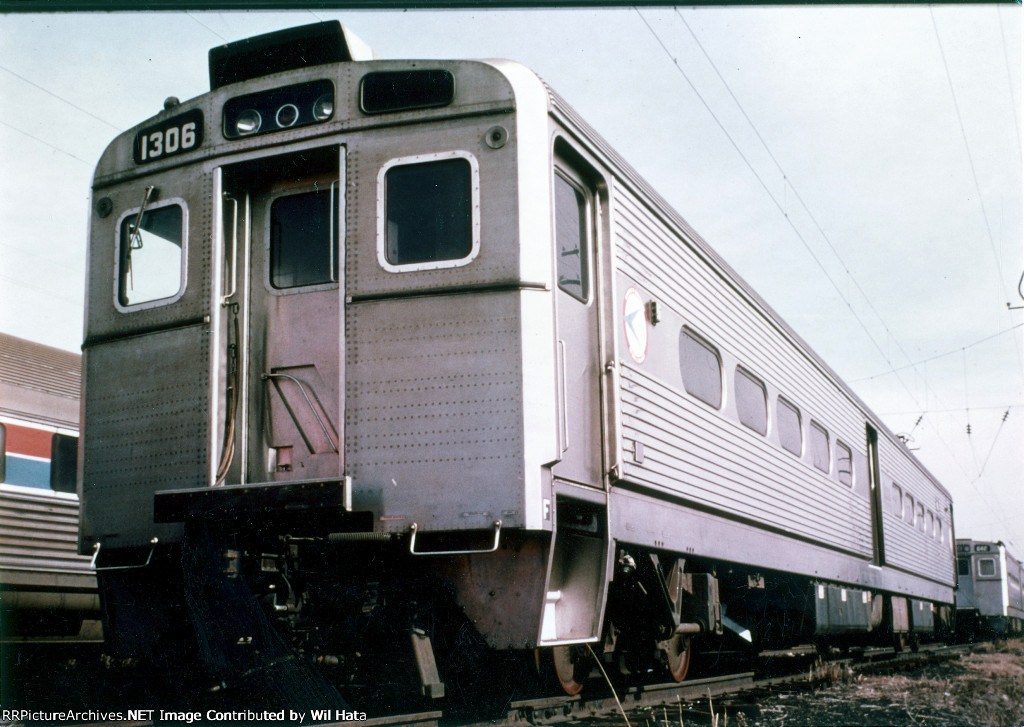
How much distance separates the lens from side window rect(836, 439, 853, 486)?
13.4 m

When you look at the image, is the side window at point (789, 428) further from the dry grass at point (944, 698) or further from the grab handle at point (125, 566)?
the grab handle at point (125, 566)

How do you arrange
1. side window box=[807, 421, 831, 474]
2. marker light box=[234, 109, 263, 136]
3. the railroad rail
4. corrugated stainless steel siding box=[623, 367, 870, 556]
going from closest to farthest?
the railroad rail < marker light box=[234, 109, 263, 136] < corrugated stainless steel siding box=[623, 367, 870, 556] < side window box=[807, 421, 831, 474]

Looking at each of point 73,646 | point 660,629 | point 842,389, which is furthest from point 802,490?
point 73,646

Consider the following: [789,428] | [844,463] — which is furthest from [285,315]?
[844,463]

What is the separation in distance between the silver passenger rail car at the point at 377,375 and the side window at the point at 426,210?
0.5 inches

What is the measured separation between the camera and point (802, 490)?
1102cm

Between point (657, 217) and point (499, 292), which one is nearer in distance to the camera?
point (499, 292)

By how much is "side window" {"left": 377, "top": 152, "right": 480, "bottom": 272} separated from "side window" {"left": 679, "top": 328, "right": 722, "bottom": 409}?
264 centimetres

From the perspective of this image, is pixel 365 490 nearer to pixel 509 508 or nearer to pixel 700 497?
pixel 509 508

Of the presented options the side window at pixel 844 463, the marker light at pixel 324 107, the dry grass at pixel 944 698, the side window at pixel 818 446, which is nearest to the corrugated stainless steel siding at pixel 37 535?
the marker light at pixel 324 107

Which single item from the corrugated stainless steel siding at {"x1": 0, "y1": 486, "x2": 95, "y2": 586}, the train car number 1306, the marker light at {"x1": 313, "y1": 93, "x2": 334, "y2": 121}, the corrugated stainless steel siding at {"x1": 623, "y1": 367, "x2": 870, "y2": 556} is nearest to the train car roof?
the corrugated stainless steel siding at {"x1": 0, "y1": 486, "x2": 95, "y2": 586}

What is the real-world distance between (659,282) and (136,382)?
351cm

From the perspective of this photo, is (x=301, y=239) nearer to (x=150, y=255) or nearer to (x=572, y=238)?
(x=150, y=255)

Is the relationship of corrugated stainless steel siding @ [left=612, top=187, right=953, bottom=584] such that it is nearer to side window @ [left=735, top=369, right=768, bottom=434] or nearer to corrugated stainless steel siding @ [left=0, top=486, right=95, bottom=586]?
side window @ [left=735, top=369, right=768, bottom=434]
